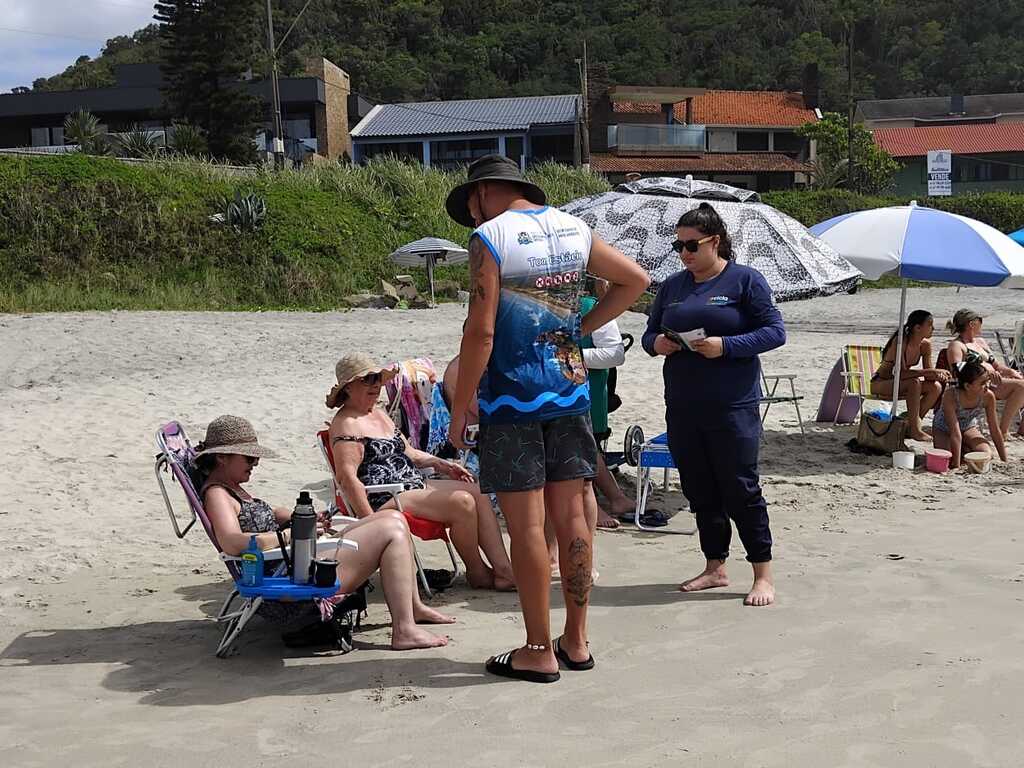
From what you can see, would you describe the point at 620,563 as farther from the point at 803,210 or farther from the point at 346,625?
the point at 803,210

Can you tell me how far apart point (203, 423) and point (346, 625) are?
4.92m

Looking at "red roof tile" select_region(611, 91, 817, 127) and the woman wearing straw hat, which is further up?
"red roof tile" select_region(611, 91, 817, 127)

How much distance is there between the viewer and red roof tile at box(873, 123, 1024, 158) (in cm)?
5553

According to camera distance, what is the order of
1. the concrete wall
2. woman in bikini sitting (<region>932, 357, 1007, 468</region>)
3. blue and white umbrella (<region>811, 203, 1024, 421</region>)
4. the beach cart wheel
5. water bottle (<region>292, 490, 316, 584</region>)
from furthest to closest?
the concrete wall → woman in bikini sitting (<region>932, 357, 1007, 468</region>) → blue and white umbrella (<region>811, 203, 1024, 421</region>) → the beach cart wheel → water bottle (<region>292, 490, 316, 584</region>)

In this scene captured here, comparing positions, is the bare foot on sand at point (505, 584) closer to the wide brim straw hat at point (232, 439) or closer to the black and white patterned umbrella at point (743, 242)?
the wide brim straw hat at point (232, 439)

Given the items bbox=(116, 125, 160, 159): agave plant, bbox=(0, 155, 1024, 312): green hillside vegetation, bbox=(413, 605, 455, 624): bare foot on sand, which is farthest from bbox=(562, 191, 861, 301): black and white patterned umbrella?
bbox=(116, 125, 160, 159): agave plant

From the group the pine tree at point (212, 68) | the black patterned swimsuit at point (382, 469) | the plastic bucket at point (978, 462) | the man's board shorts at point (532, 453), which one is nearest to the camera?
the man's board shorts at point (532, 453)

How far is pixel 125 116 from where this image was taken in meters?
46.0

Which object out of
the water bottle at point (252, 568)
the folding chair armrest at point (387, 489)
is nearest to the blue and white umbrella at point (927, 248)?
the folding chair armrest at point (387, 489)

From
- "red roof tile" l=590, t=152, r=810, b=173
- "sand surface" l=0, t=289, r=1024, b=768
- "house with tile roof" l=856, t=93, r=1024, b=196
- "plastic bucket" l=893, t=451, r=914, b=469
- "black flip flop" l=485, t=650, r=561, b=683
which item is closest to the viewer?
"sand surface" l=0, t=289, r=1024, b=768

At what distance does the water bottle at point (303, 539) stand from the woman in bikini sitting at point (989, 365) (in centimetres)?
570

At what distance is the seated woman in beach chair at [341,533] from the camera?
3.96 metres

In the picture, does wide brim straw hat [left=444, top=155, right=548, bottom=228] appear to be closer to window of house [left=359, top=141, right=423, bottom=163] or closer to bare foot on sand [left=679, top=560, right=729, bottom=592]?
bare foot on sand [left=679, top=560, right=729, bottom=592]

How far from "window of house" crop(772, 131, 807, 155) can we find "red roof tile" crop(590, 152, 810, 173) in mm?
1994
